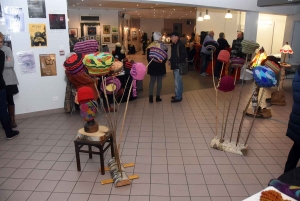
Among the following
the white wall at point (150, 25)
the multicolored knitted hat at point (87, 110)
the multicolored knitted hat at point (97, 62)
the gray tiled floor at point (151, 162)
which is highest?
the white wall at point (150, 25)

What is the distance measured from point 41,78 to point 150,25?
66.2 feet

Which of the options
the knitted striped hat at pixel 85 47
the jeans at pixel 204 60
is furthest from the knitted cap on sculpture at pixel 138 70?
the jeans at pixel 204 60

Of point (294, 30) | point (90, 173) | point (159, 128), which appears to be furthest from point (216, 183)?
point (294, 30)

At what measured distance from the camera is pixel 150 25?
24.0 meters

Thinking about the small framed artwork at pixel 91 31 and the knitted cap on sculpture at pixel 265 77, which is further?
the small framed artwork at pixel 91 31

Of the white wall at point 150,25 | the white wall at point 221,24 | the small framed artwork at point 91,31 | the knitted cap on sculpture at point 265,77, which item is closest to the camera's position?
the knitted cap on sculpture at point 265,77

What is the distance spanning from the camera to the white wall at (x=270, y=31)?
438 inches

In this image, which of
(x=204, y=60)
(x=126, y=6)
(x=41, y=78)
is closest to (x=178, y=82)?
(x=41, y=78)

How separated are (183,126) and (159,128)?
0.45 meters

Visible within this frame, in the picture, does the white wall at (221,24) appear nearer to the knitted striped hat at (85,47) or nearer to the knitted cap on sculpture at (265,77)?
the knitted cap on sculpture at (265,77)

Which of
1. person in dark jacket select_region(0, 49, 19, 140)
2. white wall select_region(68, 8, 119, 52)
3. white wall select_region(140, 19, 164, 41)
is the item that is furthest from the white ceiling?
white wall select_region(140, 19, 164, 41)

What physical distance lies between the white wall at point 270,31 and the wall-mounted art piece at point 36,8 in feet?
30.6

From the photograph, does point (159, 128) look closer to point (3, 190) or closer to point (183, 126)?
point (183, 126)

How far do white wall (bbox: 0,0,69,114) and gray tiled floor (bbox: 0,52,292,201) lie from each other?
1.01 ft
